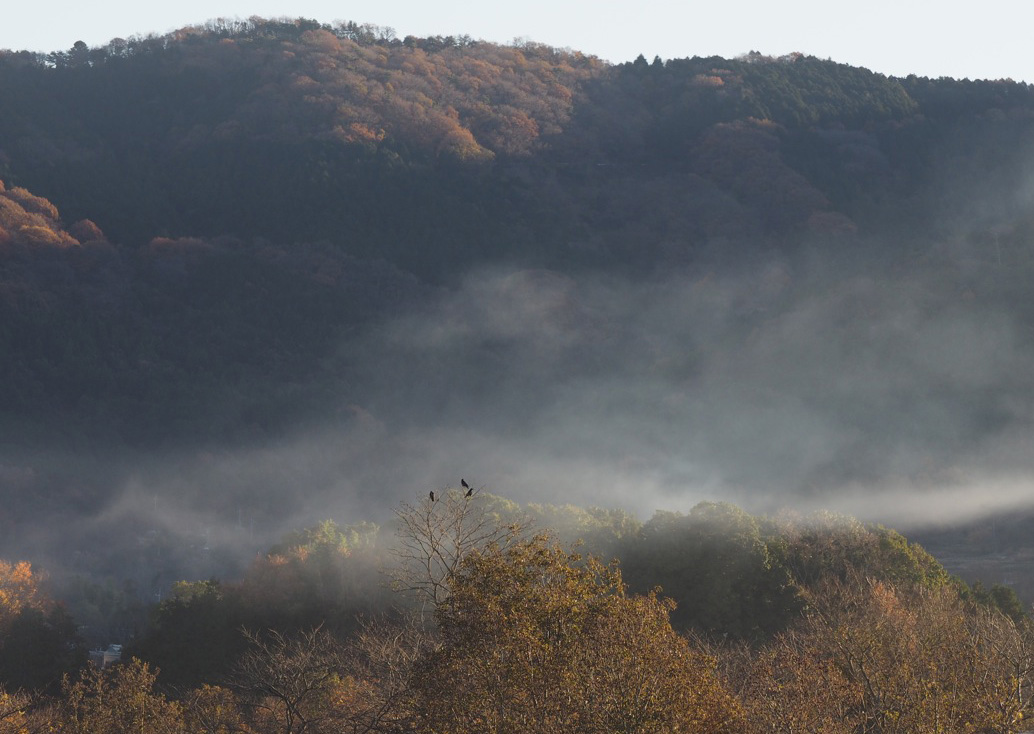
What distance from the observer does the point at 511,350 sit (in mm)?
125875

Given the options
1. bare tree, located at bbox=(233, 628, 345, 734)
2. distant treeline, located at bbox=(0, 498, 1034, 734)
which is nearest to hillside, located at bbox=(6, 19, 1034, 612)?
distant treeline, located at bbox=(0, 498, 1034, 734)

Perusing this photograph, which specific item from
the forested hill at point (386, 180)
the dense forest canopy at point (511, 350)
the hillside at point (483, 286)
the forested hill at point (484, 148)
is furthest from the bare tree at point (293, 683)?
the forested hill at point (484, 148)

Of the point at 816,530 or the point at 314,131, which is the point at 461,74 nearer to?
the point at 314,131

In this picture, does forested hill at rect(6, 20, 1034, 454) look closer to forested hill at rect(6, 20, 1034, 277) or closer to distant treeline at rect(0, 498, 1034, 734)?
forested hill at rect(6, 20, 1034, 277)

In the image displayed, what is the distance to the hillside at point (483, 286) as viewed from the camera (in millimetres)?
88688

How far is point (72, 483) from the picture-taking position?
101 m

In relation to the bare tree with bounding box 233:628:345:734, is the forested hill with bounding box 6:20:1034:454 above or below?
Result: above

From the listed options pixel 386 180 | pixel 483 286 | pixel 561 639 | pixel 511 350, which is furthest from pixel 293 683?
pixel 386 180

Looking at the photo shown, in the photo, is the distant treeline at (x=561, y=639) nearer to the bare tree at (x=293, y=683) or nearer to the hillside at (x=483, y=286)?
the bare tree at (x=293, y=683)

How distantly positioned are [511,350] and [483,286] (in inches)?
578

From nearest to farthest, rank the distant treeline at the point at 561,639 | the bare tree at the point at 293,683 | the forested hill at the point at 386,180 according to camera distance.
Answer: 1. the distant treeline at the point at 561,639
2. the bare tree at the point at 293,683
3. the forested hill at the point at 386,180

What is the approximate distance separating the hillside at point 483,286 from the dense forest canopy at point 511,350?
43cm

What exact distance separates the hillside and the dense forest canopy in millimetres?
427

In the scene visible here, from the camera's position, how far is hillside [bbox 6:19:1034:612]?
291ft
